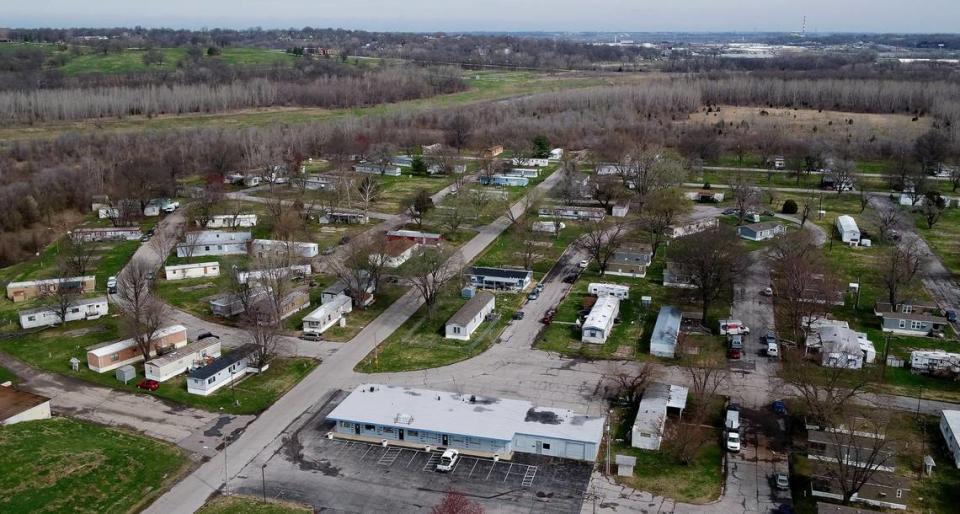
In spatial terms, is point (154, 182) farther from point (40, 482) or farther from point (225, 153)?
point (40, 482)

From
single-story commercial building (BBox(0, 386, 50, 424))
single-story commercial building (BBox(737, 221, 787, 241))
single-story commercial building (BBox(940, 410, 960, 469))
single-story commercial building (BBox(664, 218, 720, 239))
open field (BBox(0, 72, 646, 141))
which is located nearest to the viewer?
single-story commercial building (BBox(940, 410, 960, 469))

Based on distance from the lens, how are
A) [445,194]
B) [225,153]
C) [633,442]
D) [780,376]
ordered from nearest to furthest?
[633,442], [780,376], [445,194], [225,153]

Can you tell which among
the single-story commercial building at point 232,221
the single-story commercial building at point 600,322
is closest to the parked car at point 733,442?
the single-story commercial building at point 600,322

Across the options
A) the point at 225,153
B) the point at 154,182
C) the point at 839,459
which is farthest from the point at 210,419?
the point at 225,153

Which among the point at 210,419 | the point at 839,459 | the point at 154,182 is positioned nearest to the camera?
the point at 839,459

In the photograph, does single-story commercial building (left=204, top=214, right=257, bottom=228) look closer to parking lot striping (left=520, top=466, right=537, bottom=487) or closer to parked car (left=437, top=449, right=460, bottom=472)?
parked car (left=437, top=449, right=460, bottom=472)

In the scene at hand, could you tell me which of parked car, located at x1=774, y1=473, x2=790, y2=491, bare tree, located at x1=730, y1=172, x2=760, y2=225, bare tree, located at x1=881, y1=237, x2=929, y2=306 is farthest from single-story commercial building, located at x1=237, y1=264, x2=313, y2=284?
bare tree, located at x1=730, y1=172, x2=760, y2=225
